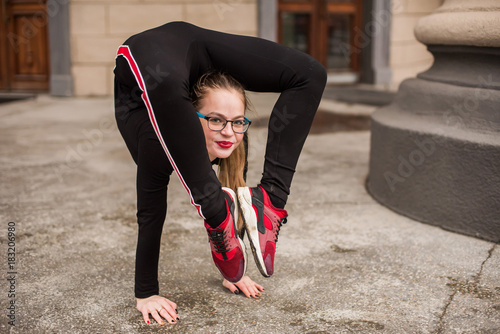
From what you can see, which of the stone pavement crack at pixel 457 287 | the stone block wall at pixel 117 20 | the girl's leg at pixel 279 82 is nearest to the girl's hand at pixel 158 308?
the girl's leg at pixel 279 82

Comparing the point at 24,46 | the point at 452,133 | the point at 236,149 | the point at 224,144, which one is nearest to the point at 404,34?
the point at 24,46

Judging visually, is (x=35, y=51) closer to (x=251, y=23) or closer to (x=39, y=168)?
(x=251, y=23)

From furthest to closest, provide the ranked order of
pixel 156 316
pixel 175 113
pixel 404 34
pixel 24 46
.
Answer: pixel 404 34
pixel 24 46
pixel 156 316
pixel 175 113

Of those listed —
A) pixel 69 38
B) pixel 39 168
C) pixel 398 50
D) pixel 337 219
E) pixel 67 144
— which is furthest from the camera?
pixel 398 50

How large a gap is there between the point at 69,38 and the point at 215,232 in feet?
21.6

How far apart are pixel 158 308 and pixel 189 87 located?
0.78 m

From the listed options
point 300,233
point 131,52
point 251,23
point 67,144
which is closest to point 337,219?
point 300,233

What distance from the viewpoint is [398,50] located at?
912cm

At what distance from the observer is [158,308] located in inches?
74.9

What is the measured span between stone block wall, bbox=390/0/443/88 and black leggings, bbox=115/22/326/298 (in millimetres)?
7292

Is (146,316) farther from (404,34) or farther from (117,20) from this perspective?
(404,34)

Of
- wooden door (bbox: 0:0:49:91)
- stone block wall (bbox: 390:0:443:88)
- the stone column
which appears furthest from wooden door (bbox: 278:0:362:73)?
the stone column

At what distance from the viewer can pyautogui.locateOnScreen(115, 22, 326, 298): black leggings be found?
169 cm

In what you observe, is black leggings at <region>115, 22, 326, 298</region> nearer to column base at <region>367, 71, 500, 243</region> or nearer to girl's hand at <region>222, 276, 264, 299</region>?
girl's hand at <region>222, 276, 264, 299</region>
